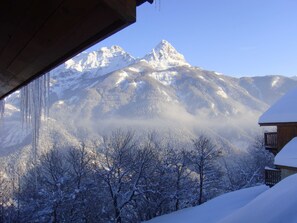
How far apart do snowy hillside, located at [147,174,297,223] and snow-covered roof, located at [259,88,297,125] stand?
4.86 metres

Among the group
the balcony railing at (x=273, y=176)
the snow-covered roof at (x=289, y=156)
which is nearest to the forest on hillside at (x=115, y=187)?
the balcony railing at (x=273, y=176)

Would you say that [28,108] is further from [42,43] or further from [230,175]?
[230,175]

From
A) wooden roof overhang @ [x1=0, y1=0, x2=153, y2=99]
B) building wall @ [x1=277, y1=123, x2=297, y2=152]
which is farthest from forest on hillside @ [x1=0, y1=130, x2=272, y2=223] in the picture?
wooden roof overhang @ [x1=0, y1=0, x2=153, y2=99]

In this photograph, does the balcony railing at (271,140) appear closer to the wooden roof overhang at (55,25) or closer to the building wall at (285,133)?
the building wall at (285,133)

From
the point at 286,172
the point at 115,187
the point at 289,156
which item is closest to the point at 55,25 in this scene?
the point at 289,156

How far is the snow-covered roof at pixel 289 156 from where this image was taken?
19.3 metres

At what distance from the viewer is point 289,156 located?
19859mm

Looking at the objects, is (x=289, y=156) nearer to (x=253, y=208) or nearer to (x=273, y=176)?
(x=273, y=176)

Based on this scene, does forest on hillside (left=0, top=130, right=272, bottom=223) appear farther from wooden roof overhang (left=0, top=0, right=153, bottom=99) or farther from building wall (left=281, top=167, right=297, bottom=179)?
wooden roof overhang (left=0, top=0, right=153, bottom=99)

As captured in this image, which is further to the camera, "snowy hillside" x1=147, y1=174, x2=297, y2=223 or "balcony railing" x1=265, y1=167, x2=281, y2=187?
"balcony railing" x1=265, y1=167, x2=281, y2=187

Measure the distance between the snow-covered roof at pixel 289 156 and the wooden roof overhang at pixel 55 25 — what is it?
18891 millimetres

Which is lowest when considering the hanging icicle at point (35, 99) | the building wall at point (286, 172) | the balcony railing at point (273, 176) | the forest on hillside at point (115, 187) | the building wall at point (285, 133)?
the forest on hillside at point (115, 187)

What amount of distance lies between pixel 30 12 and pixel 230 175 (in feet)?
153

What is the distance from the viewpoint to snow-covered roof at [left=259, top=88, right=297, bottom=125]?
2230cm
